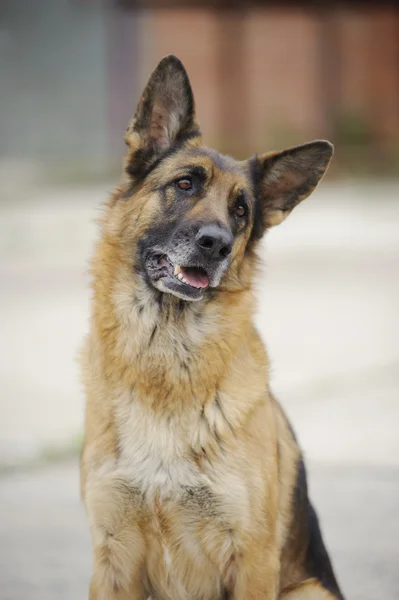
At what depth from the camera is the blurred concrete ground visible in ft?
14.9

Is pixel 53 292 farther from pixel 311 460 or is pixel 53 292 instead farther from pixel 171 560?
pixel 171 560

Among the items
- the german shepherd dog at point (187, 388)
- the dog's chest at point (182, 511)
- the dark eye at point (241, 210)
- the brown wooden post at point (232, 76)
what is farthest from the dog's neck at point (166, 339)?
the brown wooden post at point (232, 76)

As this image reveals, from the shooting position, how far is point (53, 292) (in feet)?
35.3

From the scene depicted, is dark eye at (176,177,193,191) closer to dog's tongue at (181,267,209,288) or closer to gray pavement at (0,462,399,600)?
dog's tongue at (181,267,209,288)

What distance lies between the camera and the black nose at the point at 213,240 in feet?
11.5

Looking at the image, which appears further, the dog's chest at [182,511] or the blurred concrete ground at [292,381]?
the blurred concrete ground at [292,381]

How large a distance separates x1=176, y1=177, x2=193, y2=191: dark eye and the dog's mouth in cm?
29

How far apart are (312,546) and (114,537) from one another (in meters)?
0.84

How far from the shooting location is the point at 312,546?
371cm

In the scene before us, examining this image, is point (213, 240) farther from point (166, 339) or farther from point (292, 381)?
point (292, 381)

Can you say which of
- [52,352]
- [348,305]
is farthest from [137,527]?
[348,305]

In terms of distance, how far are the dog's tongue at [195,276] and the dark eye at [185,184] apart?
0.33m

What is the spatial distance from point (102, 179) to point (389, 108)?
355 inches

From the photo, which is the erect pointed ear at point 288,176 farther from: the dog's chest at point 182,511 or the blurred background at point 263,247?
the dog's chest at point 182,511
